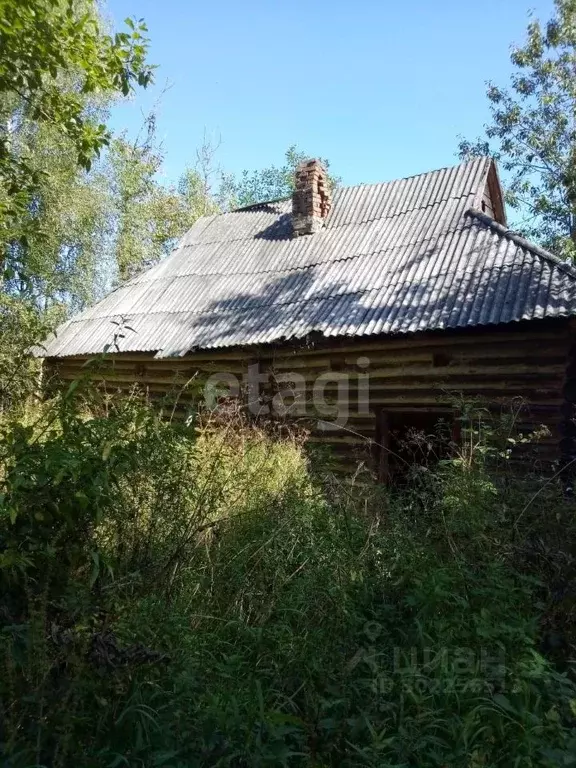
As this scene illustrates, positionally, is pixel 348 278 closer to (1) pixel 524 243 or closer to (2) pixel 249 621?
(1) pixel 524 243

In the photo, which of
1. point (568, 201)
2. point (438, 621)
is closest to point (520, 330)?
point (438, 621)

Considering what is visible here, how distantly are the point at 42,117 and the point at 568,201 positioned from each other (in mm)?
15157

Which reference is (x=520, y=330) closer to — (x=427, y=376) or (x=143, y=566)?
(x=427, y=376)

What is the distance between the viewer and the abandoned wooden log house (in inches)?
259

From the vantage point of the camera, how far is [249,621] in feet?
10.3

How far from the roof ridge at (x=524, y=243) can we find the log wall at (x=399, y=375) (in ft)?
2.85

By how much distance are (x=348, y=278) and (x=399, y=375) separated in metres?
2.12

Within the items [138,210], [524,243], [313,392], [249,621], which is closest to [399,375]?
[313,392]

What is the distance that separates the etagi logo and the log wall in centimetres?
1

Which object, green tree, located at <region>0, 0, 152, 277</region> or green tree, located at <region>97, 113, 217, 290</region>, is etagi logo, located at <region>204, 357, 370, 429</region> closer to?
green tree, located at <region>0, 0, 152, 277</region>

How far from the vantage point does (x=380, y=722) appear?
2.30 meters

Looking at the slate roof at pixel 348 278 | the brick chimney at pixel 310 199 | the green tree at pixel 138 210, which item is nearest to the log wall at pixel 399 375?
the slate roof at pixel 348 278

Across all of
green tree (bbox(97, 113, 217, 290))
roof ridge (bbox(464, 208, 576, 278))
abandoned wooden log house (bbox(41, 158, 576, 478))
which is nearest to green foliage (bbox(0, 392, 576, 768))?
abandoned wooden log house (bbox(41, 158, 576, 478))

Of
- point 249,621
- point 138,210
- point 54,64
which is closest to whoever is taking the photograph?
point 249,621
